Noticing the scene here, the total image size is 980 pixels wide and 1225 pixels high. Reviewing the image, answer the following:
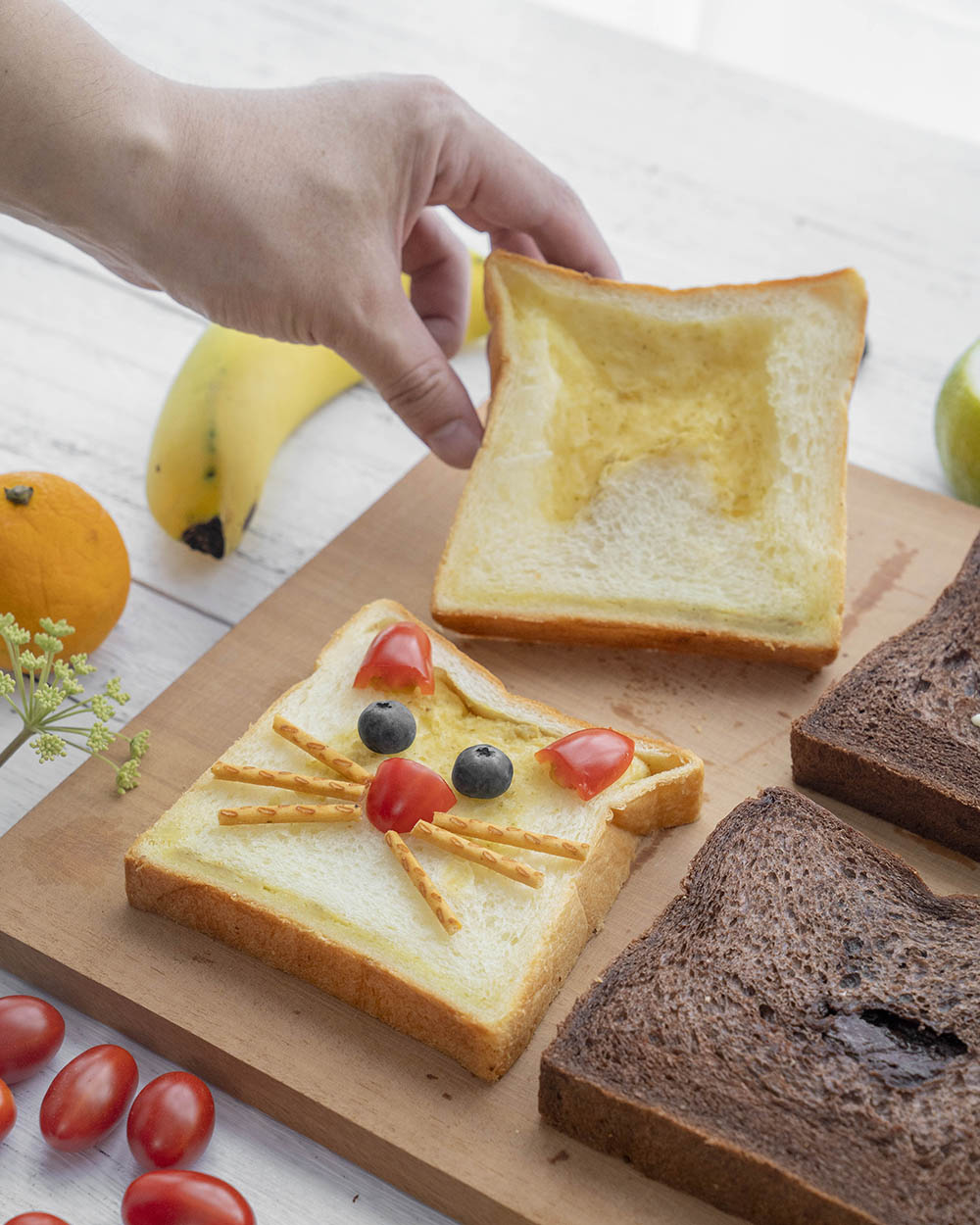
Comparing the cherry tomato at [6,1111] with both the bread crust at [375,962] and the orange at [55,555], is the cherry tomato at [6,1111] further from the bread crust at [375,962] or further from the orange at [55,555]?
the orange at [55,555]

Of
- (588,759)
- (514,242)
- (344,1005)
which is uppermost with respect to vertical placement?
(514,242)

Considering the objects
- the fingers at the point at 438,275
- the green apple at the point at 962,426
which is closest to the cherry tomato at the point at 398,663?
the fingers at the point at 438,275

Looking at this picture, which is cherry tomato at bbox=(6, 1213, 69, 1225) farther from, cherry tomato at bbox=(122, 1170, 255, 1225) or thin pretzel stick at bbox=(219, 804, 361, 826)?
thin pretzel stick at bbox=(219, 804, 361, 826)

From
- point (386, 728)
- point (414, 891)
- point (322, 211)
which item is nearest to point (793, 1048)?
point (414, 891)

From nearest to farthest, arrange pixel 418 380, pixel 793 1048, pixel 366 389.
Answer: pixel 793 1048, pixel 418 380, pixel 366 389

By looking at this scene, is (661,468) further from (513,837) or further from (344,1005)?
(344,1005)

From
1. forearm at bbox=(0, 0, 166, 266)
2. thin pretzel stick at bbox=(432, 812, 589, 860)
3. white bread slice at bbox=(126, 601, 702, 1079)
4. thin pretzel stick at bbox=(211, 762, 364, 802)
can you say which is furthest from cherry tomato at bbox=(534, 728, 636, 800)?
forearm at bbox=(0, 0, 166, 266)
